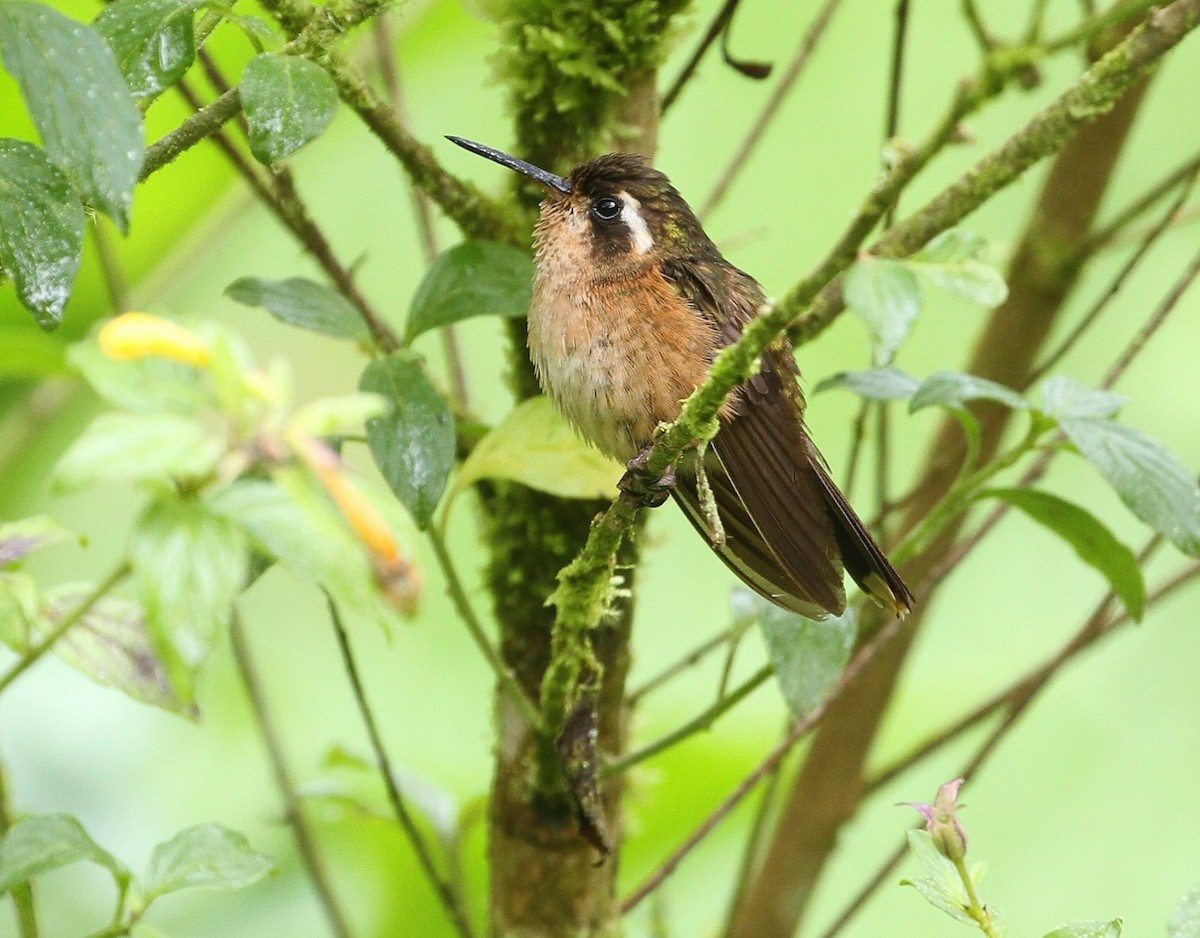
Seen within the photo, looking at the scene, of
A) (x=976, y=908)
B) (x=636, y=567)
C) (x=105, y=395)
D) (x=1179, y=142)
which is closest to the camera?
(x=105, y=395)

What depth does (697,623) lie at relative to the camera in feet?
10.9

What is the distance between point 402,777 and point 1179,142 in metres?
2.76

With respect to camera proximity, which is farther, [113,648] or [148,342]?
[113,648]

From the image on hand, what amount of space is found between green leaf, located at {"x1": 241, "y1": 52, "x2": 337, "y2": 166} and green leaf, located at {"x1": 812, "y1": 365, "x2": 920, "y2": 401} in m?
0.68

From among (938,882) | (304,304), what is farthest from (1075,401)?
(304,304)

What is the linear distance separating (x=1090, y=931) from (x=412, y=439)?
0.71 meters

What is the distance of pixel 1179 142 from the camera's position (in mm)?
3617

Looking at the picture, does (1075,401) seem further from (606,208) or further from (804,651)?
(606,208)

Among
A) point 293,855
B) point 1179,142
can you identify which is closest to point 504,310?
point 293,855

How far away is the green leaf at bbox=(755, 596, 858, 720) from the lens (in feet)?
4.58

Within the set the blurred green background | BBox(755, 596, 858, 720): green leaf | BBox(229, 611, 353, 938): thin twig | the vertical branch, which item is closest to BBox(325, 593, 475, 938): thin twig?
BBox(229, 611, 353, 938): thin twig

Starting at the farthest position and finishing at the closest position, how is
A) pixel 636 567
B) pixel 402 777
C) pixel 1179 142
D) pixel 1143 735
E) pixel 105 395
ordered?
1. pixel 1179 142
2. pixel 1143 735
3. pixel 402 777
4. pixel 636 567
5. pixel 105 395

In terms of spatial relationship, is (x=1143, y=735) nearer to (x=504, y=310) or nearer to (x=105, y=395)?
(x=504, y=310)

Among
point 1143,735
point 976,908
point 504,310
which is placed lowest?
point 1143,735
